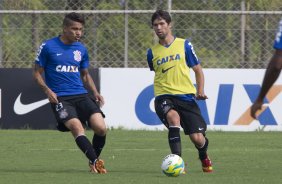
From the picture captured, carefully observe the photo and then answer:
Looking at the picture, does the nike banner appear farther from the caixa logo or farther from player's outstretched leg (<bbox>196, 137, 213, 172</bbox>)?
player's outstretched leg (<bbox>196, 137, 213, 172</bbox>)

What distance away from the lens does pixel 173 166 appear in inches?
409

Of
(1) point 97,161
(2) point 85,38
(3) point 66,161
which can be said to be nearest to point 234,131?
(2) point 85,38

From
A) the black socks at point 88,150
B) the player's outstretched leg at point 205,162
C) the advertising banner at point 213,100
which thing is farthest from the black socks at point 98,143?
the advertising banner at point 213,100

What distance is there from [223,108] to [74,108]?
23.5 ft

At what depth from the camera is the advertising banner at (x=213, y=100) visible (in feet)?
60.0

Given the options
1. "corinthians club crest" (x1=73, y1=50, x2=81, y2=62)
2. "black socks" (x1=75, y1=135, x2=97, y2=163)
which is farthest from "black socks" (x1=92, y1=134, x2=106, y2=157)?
"corinthians club crest" (x1=73, y1=50, x2=81, y2=62)

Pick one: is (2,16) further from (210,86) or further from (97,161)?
(97,161)

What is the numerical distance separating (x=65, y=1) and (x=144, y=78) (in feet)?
8.10

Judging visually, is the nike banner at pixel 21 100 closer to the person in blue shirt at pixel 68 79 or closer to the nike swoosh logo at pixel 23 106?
the nike swoosh logo at pixel 23 106

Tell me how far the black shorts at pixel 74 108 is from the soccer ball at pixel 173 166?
146 centimetres

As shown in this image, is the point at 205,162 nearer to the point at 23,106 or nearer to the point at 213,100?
the point at 213,100

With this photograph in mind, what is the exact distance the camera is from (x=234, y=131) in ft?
60.0

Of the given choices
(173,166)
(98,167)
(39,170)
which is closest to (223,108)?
(39,170)

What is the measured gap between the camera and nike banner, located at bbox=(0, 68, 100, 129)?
1830 centimetres
